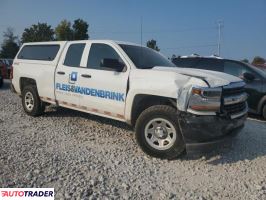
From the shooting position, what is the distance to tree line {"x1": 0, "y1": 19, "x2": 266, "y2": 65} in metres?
46.5

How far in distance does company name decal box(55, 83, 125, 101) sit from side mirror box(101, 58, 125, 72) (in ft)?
1.43

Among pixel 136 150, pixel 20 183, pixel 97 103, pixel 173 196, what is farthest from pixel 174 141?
pixel 20 183

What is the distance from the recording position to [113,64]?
18.7 ft

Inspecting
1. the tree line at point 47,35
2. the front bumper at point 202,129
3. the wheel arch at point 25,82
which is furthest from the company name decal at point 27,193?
the tree line at point 47,35

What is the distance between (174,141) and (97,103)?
5.92 ft

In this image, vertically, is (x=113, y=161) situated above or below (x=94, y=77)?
below

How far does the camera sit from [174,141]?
509 cm

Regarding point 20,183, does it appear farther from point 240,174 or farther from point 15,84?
point 15,84

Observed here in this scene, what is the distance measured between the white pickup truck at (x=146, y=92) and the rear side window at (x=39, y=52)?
0.04m

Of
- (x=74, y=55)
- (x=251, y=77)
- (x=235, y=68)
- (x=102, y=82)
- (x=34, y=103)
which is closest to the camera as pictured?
(x=102, y=82)

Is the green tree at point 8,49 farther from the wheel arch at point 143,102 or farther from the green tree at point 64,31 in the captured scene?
the wheel arch at point 143,102

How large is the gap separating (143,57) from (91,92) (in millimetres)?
1189

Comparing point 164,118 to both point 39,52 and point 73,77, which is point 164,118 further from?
point 39,52

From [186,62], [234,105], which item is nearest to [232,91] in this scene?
[234,105]
